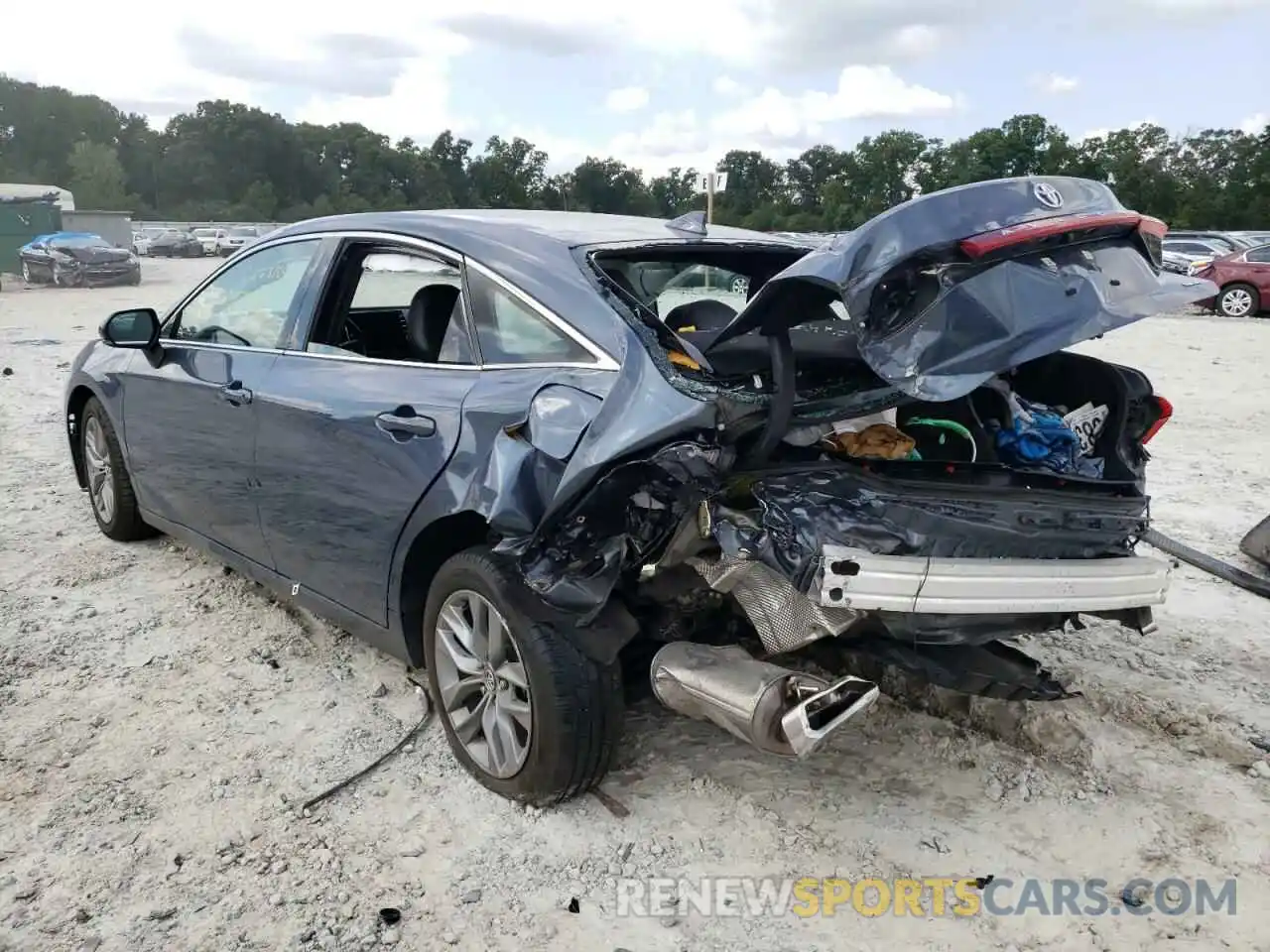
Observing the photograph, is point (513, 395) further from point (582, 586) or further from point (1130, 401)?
point (1130, 401)

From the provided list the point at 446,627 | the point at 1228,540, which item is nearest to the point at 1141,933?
the point at 446,627

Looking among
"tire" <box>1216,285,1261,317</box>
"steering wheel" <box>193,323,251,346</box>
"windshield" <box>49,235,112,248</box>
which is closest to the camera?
"steering wheel" <box>193,323,251,346</box>

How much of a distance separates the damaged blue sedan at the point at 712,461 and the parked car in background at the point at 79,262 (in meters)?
27.8

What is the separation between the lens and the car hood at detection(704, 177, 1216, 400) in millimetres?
2289

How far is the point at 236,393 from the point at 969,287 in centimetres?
277

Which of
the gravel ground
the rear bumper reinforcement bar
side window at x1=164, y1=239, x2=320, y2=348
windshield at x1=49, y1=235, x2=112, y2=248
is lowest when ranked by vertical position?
the gravel ground

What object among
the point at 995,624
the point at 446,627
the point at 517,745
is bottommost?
the point at 517,745

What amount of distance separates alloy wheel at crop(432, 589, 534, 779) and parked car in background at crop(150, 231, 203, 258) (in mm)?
48614

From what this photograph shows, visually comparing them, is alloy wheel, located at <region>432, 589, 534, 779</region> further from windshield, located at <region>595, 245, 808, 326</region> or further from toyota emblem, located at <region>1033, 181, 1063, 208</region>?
toyota emblem, located at <region>1033, 181, 1063, 208</region>

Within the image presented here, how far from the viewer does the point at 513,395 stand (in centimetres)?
Answer: 281

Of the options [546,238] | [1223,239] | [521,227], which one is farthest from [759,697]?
[1223,239]

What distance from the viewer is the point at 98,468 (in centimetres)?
521

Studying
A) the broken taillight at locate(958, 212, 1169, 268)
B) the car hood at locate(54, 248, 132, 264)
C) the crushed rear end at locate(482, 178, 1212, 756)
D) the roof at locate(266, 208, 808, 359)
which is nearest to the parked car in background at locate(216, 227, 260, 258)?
the car hood at locate(54, 248, 132, 264)

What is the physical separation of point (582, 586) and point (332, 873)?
1.02 metres
